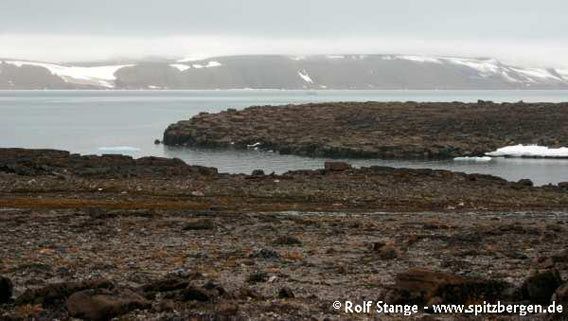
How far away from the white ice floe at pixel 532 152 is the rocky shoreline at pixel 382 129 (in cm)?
158

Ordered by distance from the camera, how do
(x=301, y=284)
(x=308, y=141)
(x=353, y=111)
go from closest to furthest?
(x=301, y=284)
(x=308, y=141)
(x=353, y=111)

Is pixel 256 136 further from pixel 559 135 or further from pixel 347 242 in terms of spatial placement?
pixel 347 242

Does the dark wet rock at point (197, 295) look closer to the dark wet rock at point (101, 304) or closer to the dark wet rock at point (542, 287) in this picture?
the dark wet rock at point (101, 304)

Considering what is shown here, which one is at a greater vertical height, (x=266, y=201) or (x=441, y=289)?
(x=441, y=289)

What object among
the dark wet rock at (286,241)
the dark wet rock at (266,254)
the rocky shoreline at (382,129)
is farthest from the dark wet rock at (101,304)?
the rocky shoreline at (382,129)

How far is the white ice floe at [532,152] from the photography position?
7800 centimetres

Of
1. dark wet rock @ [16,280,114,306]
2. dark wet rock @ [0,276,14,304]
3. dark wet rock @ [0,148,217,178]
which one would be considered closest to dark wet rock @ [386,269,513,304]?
dark wet rock @ [16,280,114,306]

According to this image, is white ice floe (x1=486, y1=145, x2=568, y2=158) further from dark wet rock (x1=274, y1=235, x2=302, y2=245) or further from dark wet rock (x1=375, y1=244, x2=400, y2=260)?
dark wet rock (x1=375, y1=244, x2=400, y2=260)

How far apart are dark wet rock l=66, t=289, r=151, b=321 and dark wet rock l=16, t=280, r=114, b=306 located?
531 millimetres

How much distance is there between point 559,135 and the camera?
88250 mm

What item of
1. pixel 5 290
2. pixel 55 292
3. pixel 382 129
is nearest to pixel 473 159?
pixel 382 129

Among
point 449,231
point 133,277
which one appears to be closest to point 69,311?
point 133,277

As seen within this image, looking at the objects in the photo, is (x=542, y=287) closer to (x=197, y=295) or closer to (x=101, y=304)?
(x=197, y=295)

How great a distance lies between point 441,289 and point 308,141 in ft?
239
